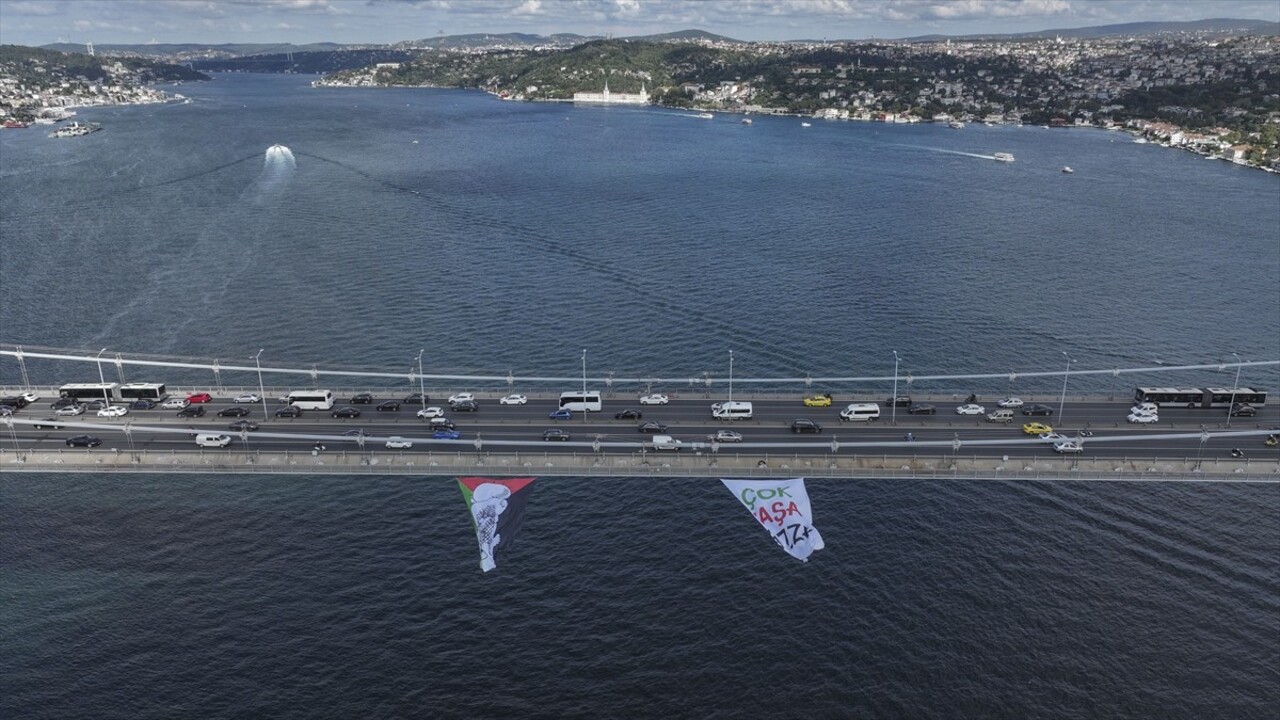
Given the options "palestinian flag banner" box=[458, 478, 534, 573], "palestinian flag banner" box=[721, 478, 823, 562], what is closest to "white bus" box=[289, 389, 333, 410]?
"palestinian flag banner" box=[458, 478, 534, 573]

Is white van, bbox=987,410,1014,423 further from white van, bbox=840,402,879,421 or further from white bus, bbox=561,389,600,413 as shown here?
white bus, bbox=561,389,600,413

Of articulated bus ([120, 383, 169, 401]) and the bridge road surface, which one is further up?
articulated bus ([120, 383, 169, 401])

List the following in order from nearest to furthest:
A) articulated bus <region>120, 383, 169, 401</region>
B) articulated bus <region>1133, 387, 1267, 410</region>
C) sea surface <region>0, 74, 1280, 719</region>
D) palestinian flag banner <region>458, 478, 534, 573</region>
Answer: palestinian flag banner <region>458, 478, 534, 573</region>, sea surface <region>0, 74, 1280, 719</region>, articulated bus <region>1133, 387, 1267, 410</region>, articulated bus <region>120, 383, 169, 401</region>

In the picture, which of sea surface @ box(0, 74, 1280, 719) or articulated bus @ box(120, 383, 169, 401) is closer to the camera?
sea surface @ box(0, 74, 1280, 719)

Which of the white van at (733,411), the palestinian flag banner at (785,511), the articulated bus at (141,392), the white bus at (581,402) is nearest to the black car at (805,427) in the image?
the white van at (733,411)

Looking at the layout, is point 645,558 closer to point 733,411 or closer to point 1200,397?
point 733,411

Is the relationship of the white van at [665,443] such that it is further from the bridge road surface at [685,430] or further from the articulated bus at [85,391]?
the articulated bus at [85,391]

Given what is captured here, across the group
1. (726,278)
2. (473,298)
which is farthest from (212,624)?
(726,278)

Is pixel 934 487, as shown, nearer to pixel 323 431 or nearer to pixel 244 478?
pixel 323 431
